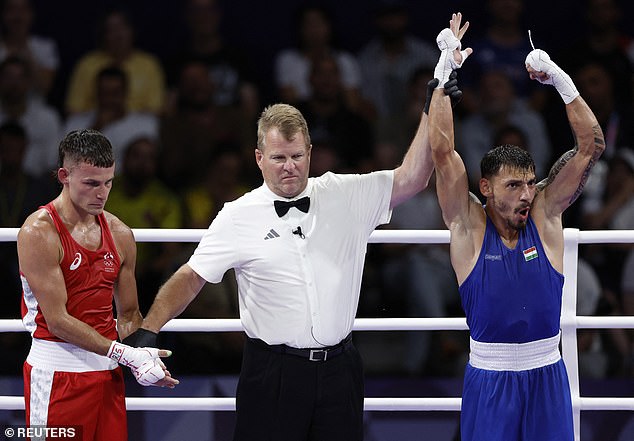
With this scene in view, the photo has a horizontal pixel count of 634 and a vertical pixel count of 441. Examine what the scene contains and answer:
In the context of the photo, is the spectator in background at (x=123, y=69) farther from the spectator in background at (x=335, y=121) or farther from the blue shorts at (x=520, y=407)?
the blue shorts at (x=520, y=407)

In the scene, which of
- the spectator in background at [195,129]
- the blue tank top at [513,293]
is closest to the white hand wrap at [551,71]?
the blue tank top at [513,293]

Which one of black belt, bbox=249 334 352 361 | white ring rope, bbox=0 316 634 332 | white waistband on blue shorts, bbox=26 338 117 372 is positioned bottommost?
white waistband on blue shorts, bbox=26 338 117 372

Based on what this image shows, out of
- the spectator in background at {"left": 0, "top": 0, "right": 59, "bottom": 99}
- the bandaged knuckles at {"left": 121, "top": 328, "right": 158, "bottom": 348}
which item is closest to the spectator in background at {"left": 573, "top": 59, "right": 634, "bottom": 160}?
the spectator in background at {"left": 0, "top": 0, "right": 59, "bottom": 99}

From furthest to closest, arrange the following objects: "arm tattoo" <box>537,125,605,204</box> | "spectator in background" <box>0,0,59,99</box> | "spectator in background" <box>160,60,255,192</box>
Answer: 1. "spectator in background" <box>0,0,59,99</box>
2. "spectator in background" <box>160,60,255,192</box>
3. "arm tattoo" <box>537,125,605,204</box>

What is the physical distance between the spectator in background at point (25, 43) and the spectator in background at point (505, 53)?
123 inches

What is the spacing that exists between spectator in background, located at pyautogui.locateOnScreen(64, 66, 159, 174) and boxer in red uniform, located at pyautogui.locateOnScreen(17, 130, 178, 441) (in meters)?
3.47

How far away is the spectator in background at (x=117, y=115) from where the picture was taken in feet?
23.1

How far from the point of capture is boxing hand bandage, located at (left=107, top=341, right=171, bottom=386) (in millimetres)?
3445

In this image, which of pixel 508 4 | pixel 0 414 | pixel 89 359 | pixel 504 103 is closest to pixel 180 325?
pixel 89 359

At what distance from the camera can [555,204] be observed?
3.78 meters

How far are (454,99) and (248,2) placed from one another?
468 cm

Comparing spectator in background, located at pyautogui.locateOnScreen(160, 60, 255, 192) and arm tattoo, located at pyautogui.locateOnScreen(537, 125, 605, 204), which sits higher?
spectator in background, located at pyautogui.locateOnScreen(160, 60, 255, 192)

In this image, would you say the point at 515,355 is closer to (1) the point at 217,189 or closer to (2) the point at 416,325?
(2) the point at 416,325

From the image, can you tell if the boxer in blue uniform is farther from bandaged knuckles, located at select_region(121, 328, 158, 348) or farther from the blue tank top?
bandaged knuckles, located at select_region(121, 328, 158, 348)
